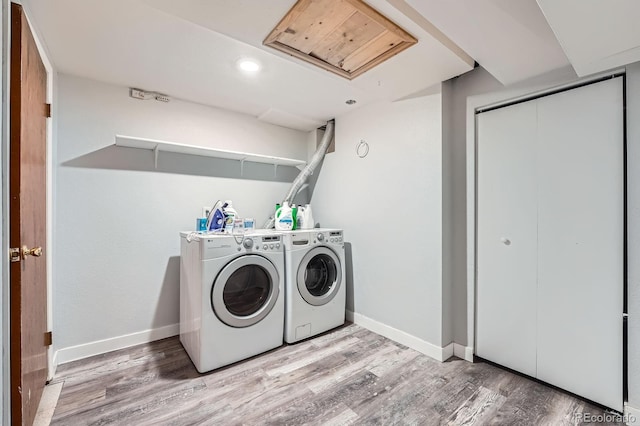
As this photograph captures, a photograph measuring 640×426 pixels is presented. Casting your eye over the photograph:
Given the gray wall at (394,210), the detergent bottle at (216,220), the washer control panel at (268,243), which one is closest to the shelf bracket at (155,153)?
the detergent bottle at (216,220)

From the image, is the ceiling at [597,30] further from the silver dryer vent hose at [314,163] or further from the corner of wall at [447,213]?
the silver dryer vent hose at [314,163]

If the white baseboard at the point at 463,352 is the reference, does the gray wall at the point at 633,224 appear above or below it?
above

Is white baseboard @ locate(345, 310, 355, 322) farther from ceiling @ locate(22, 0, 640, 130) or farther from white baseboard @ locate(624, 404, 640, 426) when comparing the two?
ceiling @ locate(22, 0, 640, 130)

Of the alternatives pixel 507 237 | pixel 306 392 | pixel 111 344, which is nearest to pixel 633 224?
pixel 507 237

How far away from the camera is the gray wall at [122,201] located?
1997 millimetres

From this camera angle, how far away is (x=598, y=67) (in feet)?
4.59

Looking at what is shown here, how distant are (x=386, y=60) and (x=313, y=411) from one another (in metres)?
2.11

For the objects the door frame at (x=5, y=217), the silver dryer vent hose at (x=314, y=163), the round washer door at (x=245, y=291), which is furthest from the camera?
the silver dryer vent hose at (x=314, y=163)

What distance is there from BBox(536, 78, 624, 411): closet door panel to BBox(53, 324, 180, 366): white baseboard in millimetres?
2814

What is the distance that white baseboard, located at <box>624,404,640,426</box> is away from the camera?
4.53 feet

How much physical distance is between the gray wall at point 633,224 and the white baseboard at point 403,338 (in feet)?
3.03

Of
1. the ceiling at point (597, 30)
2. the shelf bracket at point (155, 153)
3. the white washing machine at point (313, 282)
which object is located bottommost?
the white washing machine at point (313, 282)

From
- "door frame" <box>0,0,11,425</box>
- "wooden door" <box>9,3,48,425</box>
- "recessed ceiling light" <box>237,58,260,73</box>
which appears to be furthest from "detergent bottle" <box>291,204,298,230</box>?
"door frame" <box>0,0,11,425</box>

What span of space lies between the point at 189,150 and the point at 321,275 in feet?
5.37
